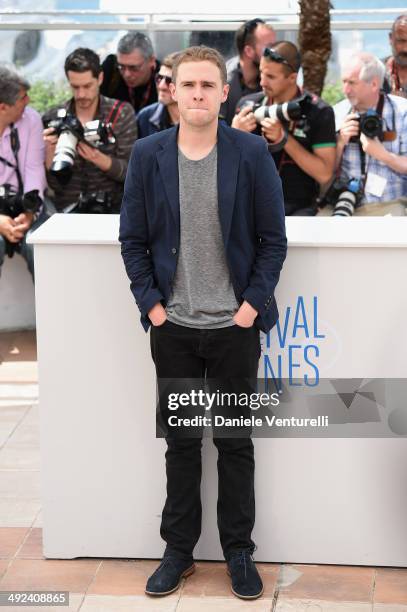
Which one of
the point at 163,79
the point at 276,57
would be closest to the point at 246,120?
the point at 276,57

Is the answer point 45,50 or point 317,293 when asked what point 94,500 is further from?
point 45,50

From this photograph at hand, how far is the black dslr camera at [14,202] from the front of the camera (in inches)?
241

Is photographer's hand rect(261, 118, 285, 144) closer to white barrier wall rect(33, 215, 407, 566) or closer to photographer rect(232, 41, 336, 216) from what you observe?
photographer rect(232, 41, 336, 216)

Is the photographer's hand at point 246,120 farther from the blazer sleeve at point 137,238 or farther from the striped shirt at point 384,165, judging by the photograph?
the blazer sleeve at point 137,238

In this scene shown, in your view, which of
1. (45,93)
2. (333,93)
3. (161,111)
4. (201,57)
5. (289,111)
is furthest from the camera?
(333,93)

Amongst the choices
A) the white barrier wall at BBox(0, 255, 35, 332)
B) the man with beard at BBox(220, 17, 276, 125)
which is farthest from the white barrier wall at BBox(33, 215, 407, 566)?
the man with beard at BBox(220, 17, 276, 125)

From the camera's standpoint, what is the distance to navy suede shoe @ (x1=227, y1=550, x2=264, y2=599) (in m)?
3.51

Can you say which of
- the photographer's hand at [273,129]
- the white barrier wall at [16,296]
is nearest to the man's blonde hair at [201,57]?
the photographer's hand at [273,129]

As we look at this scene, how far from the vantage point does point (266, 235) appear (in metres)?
3.35

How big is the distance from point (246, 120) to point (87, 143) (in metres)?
0.97

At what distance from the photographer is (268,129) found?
5520 mm

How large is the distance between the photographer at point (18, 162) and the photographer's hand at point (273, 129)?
143 cm

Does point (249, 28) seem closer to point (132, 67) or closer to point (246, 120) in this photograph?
point (132, 67)

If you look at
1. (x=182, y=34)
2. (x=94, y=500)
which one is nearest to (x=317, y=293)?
(x=94, y=500)
